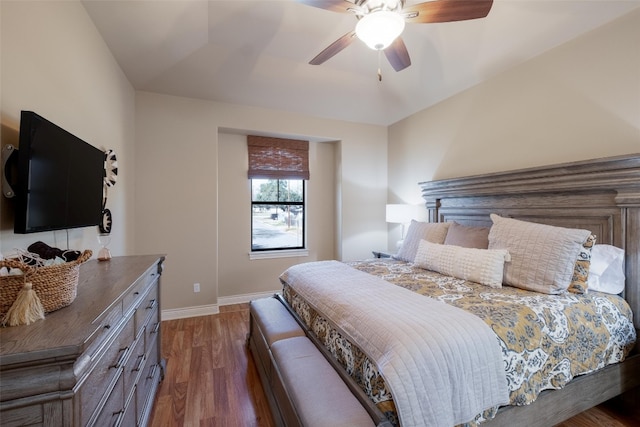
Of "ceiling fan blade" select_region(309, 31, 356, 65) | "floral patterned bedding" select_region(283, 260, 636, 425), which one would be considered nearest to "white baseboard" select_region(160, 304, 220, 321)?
"floral patterned bedding" select_region(283, 260, 636, 425)

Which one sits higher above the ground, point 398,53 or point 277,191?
point 398,53

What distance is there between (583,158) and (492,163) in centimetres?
75

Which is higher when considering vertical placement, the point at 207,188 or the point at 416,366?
the point at 207,188

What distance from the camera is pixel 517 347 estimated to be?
1349 mm

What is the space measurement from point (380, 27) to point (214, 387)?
275 centimetres

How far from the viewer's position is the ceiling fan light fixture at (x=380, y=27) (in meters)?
1.61

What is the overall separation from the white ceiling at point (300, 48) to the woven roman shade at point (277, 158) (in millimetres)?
515

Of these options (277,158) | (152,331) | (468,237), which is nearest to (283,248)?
(277,158)

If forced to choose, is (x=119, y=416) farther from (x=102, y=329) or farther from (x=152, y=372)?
(x=152, y=372)

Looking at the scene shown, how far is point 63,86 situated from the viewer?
164cm

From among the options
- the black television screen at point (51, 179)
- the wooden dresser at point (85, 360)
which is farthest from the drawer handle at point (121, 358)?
the black television screen at point (51, 179)

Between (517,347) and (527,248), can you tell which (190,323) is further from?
(527,248)

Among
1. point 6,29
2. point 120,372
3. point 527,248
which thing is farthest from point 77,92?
point 527,248

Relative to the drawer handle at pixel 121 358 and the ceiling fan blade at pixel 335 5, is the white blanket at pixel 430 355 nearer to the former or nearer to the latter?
the drawer handle at pixel 121 358
